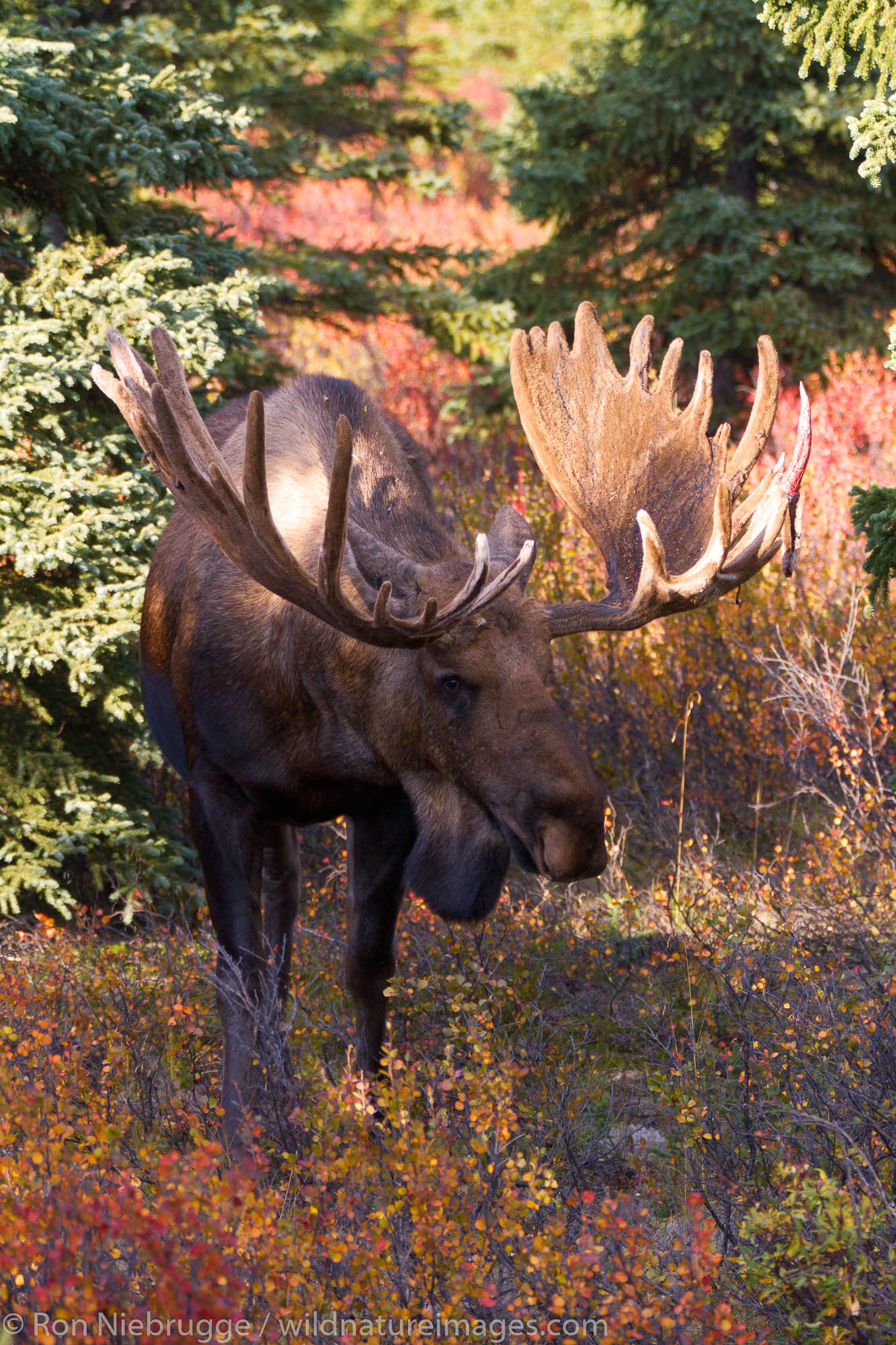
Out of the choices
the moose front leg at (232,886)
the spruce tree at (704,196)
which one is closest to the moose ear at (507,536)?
the moose front leg at (232,886)

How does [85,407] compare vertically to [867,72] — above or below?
below

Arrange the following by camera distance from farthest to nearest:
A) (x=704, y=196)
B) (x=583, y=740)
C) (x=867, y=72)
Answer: (x=704, y=196)
(x=583, y=740)
(x=867, y=72)

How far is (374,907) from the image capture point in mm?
4438

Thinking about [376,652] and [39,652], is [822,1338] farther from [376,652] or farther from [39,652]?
[39,652]

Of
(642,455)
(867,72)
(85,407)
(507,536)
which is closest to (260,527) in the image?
(507,536)

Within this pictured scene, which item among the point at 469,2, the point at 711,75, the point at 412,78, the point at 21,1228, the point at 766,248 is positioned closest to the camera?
the point at 21,1228

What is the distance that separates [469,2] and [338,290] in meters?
16.9

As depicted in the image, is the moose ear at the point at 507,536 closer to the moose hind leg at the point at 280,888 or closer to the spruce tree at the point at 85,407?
the moose hind leg at the point at 280,888

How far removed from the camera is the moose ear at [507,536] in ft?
13.3

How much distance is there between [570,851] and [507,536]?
3.92 ft

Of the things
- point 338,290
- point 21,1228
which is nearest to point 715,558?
point 21,1228

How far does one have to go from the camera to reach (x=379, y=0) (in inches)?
956

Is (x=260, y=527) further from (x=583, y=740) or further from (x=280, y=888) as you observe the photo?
(x=583, y=740)

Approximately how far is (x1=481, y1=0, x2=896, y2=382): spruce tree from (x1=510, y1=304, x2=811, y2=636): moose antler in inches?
246
